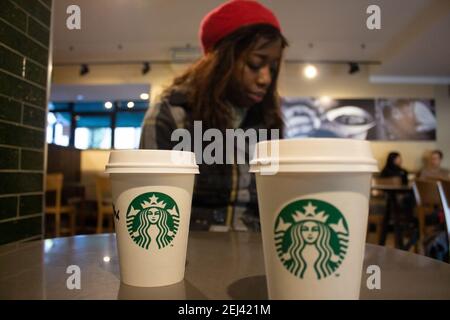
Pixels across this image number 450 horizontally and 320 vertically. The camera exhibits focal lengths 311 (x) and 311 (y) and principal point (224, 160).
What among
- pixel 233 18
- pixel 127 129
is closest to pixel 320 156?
pixel 233 18

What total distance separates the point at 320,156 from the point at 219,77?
0.98 meters

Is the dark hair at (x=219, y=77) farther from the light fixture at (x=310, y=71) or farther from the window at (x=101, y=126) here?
the light fixture at (x=310, y=71)

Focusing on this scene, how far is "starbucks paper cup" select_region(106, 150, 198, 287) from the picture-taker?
0.43 meters

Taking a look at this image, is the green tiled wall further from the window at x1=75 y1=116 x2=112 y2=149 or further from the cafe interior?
the window at x1=75 y1=116 x2=112 y2=149

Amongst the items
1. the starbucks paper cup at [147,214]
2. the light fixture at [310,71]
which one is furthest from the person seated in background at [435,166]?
the starbucks paper cup at [147,214]

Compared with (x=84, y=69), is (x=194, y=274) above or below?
below

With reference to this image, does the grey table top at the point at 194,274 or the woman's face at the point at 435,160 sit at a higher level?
the woman's face at the point at 435,160

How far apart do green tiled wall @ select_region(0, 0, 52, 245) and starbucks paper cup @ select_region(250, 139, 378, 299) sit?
0.90 metres

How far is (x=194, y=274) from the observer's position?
0.47 m

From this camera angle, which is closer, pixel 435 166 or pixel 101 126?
pixel 101 126

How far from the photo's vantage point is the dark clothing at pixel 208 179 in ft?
3.85

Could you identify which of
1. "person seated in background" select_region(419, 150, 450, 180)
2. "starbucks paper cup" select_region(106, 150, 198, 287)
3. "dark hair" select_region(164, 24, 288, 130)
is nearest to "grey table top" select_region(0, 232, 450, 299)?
"starbucks paper cup" select_region(106, 150, 198, 287)

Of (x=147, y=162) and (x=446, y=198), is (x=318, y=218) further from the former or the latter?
(x=446, y=198)

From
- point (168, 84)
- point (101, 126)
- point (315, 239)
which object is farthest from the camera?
point (101, 126)
